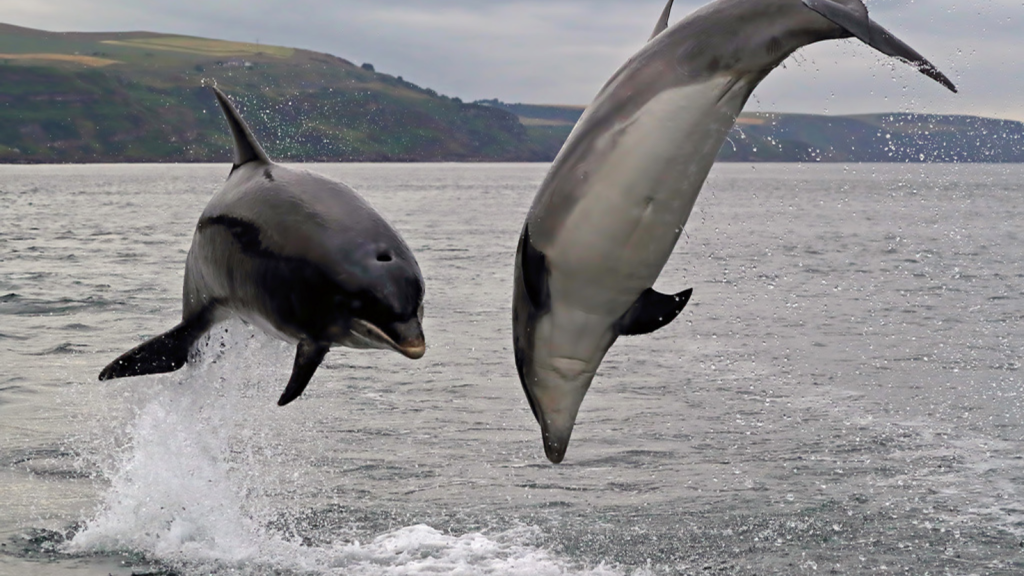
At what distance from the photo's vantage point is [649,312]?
5812mm

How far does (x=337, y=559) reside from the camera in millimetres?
10023

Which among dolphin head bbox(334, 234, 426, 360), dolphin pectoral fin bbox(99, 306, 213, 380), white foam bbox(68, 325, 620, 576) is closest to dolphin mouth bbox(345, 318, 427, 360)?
dolphin head bbox(334, 234, 426, 360)

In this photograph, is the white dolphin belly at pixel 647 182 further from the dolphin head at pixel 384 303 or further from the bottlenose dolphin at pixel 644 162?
the dolphin head at pixel 384 303

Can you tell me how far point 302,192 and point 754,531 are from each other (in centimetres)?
655

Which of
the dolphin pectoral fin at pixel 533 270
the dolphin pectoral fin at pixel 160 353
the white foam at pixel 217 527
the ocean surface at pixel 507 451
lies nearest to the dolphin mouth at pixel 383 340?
the dolphin pectoral fin at pixel 533 270

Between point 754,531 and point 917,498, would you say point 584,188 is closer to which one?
point 754,531

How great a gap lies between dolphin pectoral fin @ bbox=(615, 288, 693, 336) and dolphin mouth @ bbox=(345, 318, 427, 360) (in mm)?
1082

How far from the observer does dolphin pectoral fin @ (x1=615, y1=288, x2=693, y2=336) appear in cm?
577

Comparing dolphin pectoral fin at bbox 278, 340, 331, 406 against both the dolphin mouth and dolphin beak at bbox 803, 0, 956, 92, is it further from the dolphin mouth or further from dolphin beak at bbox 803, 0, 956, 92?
dolphin beak at bbox 803, 0, 956, 92

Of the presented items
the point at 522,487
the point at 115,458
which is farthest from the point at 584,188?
the point at 115,458

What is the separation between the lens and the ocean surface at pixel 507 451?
10.3 meters

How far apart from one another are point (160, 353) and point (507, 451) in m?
7.04

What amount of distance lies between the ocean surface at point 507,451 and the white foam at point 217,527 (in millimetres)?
29

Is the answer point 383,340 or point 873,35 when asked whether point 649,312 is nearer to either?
point 383,340
